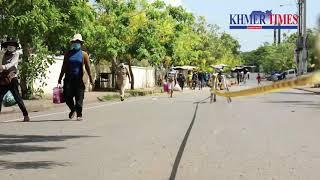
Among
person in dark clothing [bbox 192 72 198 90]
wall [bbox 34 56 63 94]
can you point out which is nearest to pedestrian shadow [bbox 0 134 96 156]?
wall [bbox 34 56 63 94]

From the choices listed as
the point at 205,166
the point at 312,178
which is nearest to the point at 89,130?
the point at 205,166

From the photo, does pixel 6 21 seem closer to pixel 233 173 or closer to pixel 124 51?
pixel 233 173

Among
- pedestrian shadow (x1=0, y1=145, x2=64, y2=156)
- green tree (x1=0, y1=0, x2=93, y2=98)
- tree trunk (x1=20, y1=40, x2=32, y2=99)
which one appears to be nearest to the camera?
pedestrian shadow (x1=0, y1=145, x2=64, y2=156)

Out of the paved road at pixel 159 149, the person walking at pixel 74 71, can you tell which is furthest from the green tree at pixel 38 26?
the person walking at pixel 74 71

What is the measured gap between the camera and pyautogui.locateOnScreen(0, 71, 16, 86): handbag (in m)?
13.5

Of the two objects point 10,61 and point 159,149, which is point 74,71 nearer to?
point 10,61

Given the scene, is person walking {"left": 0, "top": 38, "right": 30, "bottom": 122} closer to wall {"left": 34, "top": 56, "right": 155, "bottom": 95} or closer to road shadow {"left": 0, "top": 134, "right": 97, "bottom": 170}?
road shadow {"left": 0, "top": 134, "right": 97, "bottom": 170}

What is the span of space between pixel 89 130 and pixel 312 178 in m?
6.00

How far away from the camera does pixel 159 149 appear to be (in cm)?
991

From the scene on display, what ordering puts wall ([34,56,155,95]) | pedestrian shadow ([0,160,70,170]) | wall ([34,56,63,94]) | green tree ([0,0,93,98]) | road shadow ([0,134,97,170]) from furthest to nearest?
wall ([34,56,155,95]) → wall ([34,56,63,94]) → green tree ([0,0,93,98]) → road shadow ([0,134,97,170]) → pedestrian shadow ([0,160,70,170])

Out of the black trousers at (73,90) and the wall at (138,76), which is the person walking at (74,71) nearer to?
the black trousers at (73,90)

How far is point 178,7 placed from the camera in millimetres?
58719

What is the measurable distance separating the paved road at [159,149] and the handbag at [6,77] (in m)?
0.91

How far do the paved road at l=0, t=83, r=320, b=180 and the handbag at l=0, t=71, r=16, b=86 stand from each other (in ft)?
2.99
